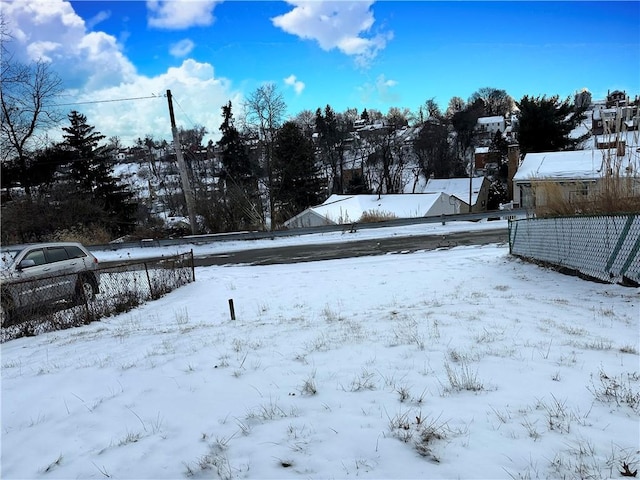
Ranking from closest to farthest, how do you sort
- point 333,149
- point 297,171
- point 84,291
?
1. point 84,291
2. point 297,171
3. point 333,149

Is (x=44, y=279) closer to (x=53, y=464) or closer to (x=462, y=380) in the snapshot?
(x=53, y=464)

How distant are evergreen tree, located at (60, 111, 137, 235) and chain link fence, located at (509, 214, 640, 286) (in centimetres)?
3459

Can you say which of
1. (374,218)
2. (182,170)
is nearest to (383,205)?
(374,218)

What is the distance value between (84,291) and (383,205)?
33.8 meters

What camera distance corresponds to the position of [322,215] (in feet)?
108

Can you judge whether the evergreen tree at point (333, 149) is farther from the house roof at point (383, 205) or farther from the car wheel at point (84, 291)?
the car wheel at point (84, 291)

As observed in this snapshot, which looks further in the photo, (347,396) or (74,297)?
(74,297)

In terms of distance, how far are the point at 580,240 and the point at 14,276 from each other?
12.7 m

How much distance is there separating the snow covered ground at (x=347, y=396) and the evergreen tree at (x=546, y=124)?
1942 inches

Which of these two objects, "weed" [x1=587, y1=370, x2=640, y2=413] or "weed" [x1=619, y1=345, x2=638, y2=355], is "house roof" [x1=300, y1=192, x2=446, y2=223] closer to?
"weed" [x1=619, y1=345, x2=638, y2=355]

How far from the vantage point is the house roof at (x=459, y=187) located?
5656cm

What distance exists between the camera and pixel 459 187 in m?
59.3

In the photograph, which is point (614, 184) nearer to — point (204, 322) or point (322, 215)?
point (204, 322)

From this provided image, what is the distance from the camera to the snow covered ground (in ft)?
8.07
